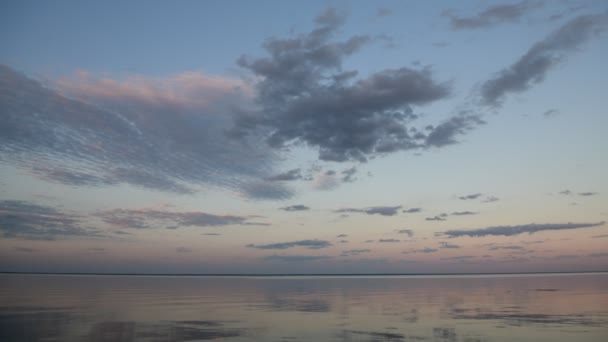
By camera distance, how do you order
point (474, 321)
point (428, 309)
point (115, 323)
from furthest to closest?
1. point (428, 309)
2. point (474, 321)
3. point (115, 323)

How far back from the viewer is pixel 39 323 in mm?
34250

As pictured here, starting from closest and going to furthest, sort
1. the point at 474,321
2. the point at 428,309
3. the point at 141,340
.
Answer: the point at 141,340 → the point at 474,321 → the point at 428,309

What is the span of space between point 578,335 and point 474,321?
9277 mm

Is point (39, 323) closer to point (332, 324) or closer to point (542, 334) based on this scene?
point (332, 324)

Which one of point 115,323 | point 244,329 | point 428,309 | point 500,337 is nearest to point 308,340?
point 244,329

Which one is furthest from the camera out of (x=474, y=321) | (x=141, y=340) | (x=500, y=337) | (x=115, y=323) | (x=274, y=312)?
(x=274, y=312)

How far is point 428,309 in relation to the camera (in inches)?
1977

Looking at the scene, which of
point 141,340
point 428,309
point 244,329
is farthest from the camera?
point 428,309

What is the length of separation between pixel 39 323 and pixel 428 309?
38331 millimetres

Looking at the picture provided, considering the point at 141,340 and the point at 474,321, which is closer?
the point at 141,340

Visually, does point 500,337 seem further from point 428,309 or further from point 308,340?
point 428,309

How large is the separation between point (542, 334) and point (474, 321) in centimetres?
775

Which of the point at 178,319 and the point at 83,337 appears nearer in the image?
the point at 83,337

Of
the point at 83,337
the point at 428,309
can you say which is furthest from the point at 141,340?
the point at 428,309
